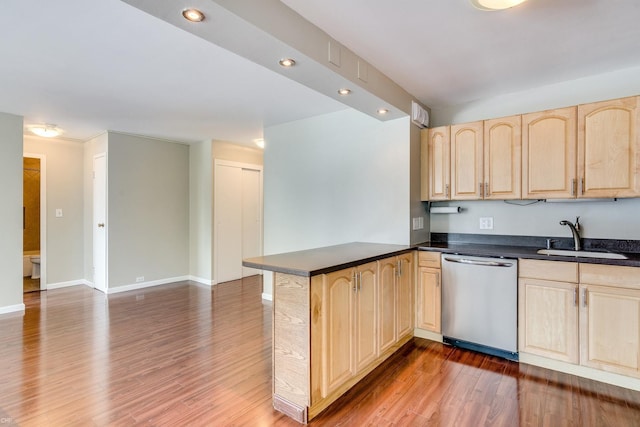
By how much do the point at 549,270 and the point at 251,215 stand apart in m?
4.82

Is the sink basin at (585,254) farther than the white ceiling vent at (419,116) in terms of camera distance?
No

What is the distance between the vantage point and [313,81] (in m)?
2.38

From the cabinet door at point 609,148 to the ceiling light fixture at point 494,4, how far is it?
4.79 feet

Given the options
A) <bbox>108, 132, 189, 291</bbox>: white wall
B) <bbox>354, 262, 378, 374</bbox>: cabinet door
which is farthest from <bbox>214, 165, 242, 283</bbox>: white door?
<bbox>354, 262, 378, 374</bbox>: cabinet door

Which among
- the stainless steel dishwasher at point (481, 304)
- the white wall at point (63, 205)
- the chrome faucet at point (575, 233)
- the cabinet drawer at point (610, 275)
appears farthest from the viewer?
the white wall at point (63, 205)

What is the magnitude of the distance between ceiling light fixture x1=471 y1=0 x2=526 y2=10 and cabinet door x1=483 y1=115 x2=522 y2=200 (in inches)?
56.7

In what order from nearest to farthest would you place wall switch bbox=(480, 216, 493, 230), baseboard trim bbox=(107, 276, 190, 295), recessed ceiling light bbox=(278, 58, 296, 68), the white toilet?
1. recessed ceiling light bbox=(278, 58, 296, 68)
2. wall switch bbox=(480, 216, 493, 230)
3. baseboard trim bbox=(107, 276, 190, 295)
4. the white toilet

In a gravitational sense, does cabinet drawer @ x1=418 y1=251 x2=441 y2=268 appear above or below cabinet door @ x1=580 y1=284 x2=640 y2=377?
above

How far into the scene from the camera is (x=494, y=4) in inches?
68.4

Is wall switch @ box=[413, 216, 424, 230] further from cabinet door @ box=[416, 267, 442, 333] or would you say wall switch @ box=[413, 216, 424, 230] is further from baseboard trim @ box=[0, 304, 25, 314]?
baseboard trim @ box=[0, 304, 25, 314]

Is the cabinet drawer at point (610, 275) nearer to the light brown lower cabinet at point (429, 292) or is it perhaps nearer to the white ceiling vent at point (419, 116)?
the light brown lower cabinet at point (429, 292)

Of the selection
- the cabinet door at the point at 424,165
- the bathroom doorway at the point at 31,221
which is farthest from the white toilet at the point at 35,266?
the cabinet door at the point at 424,165

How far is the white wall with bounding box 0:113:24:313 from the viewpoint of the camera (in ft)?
13.1

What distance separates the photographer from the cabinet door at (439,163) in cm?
332
